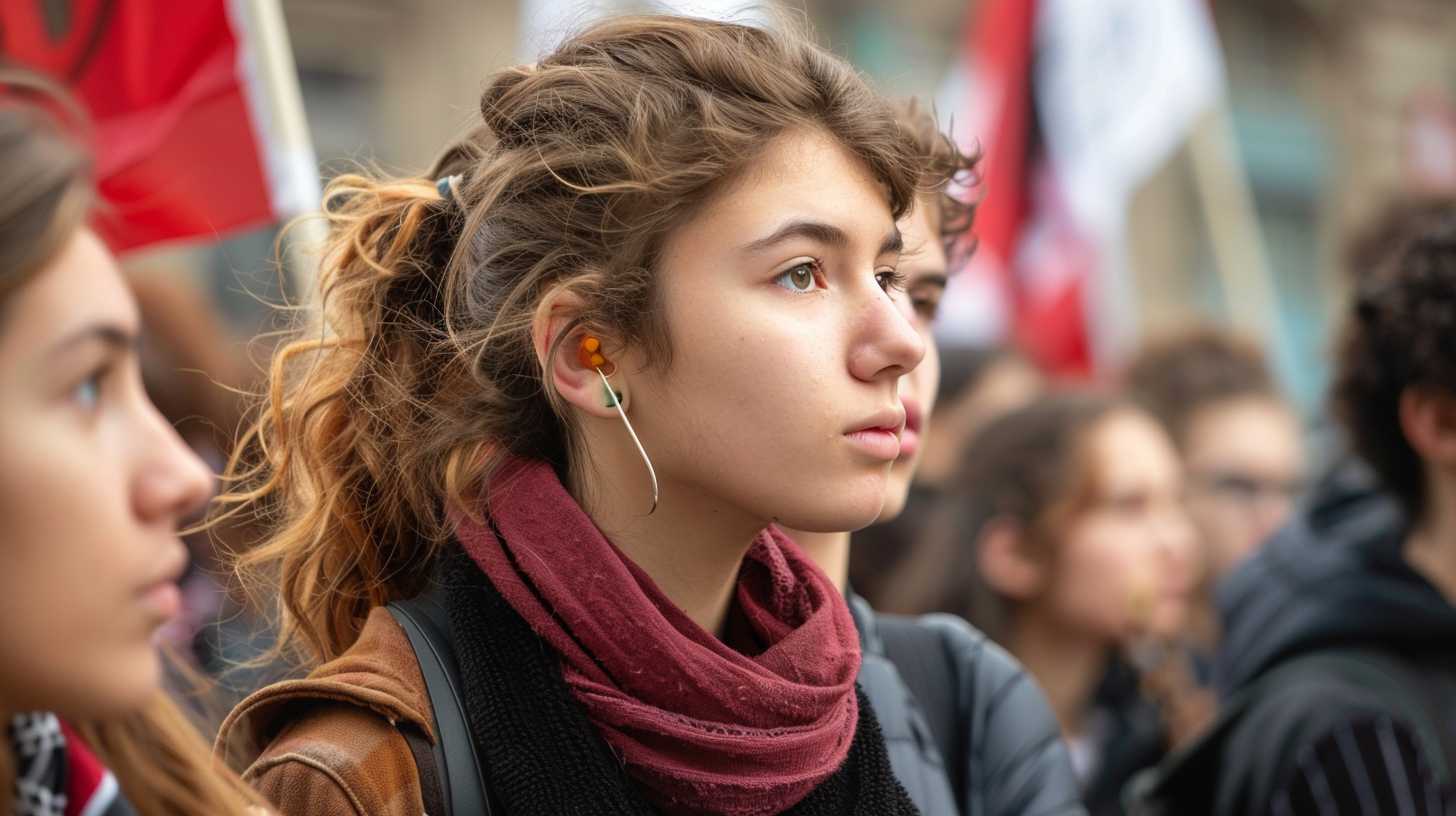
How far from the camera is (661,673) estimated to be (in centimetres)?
205

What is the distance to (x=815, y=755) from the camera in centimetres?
211

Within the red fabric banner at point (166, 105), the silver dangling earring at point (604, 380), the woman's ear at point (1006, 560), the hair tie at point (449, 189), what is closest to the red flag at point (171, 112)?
the red fabric banner at point (166, 105)

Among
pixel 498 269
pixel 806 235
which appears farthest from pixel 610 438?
pixel 806 235

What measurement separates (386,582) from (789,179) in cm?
80

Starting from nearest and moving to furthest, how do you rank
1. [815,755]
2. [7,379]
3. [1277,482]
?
[7,379] → [815,755] → [1277,482]

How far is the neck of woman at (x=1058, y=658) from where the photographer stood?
4.17 m

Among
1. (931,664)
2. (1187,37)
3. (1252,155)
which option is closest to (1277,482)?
(1187,37)

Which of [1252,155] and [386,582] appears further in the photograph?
[1252,155]

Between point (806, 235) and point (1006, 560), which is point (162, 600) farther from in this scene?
point (1006, 560)

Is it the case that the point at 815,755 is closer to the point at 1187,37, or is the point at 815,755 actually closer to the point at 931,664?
the point at 931,664

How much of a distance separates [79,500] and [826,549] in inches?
61.1

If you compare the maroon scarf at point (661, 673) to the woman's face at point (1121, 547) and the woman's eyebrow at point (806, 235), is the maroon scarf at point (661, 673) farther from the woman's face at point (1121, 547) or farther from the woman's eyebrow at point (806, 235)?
the woman's face at point (1121, 547)

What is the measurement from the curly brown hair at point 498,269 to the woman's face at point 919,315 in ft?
1.36

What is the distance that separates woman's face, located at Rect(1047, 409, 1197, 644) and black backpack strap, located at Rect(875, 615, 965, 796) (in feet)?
4.84
